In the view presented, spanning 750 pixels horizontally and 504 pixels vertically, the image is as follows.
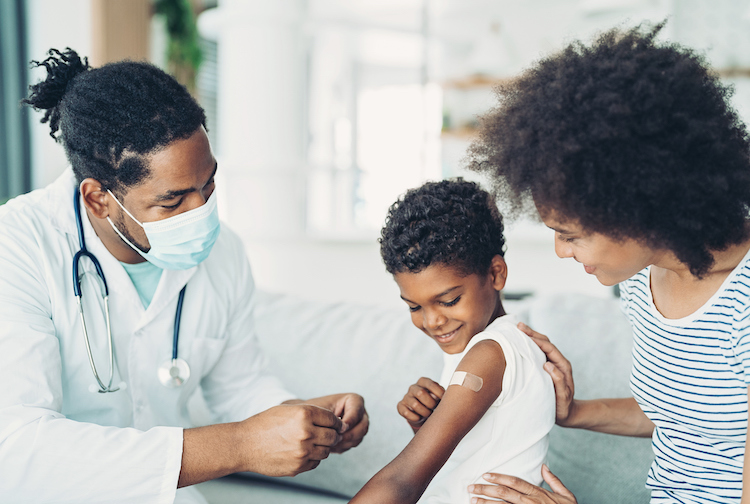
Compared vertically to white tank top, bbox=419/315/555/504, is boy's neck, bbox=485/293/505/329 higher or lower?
higher

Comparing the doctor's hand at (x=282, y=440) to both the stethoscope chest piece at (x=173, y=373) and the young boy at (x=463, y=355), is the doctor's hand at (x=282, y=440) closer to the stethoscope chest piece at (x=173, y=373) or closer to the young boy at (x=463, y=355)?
the young boy at (x=463, y=355)

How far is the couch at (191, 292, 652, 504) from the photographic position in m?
1.51

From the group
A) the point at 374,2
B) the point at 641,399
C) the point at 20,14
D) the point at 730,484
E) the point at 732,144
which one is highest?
the point at 374,2

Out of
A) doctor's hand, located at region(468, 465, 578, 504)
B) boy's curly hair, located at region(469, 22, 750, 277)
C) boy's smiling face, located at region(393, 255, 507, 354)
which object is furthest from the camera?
boy's smiling face, located at region(393, 255, 507, 354)

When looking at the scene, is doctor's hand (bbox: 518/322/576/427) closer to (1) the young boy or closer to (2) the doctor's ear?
(1) the young boy

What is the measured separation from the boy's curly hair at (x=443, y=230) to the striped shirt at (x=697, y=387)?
0.32 meters

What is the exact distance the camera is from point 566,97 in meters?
0.93

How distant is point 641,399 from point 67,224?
122 cm

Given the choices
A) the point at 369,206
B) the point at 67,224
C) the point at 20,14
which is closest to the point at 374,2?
the point at 369,206

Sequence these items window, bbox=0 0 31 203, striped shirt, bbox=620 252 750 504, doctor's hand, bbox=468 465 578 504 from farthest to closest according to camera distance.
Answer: window, bbox=0 0 31 203 → doctor's hand, bbox=468 465 578 504 → striped shirt, bbox=620 252 750 504

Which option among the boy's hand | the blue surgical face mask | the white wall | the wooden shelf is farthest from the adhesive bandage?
the wooden shelf

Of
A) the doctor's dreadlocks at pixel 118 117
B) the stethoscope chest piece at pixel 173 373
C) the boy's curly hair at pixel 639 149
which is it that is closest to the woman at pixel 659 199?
the boy's curly hair at pixel 639 149

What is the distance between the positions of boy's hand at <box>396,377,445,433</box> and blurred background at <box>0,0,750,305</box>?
1.16 m

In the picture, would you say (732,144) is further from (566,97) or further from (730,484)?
(730,484)
